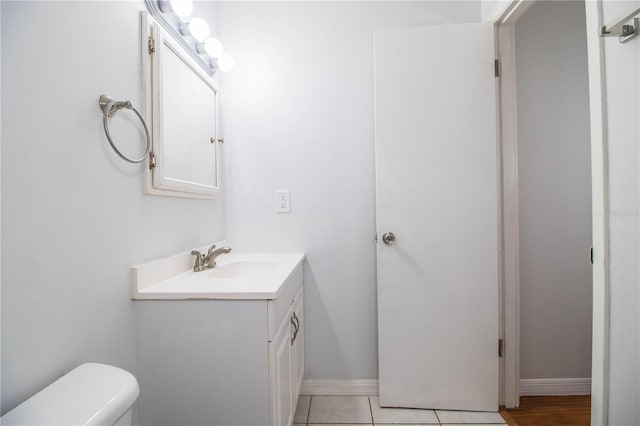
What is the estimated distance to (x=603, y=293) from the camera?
2.75ft

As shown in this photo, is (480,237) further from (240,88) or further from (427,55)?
(240,88)

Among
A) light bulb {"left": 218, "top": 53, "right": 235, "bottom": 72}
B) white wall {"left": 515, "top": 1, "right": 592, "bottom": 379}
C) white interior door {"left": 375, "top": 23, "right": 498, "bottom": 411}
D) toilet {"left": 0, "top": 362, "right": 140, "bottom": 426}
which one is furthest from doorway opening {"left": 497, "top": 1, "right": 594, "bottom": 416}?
toilet {"left": 0, "top": 362, "right": 140, "bottom": 426}

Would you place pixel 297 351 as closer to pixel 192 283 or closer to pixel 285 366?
pixel 285 366

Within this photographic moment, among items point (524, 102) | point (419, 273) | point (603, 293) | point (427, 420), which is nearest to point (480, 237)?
point (419, 273)

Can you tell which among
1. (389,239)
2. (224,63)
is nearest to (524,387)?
(389,239)

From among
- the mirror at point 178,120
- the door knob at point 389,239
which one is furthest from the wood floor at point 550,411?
the mirror at point 178,120

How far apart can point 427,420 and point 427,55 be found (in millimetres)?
1868

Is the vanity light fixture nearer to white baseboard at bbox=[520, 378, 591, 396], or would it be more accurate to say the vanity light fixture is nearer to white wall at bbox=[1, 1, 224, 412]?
white wall at bbox=[1, 1, 224, 412]

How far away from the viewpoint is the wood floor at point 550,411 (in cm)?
143

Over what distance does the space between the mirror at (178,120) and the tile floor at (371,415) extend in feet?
4.10

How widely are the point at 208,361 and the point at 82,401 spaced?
14.3 inches

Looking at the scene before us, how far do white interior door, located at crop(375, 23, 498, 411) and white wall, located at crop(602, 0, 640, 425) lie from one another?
2.08ft

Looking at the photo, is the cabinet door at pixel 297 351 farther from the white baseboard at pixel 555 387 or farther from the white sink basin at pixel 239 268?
the white baseboard at pixel 555 387

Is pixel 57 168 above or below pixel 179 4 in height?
below
